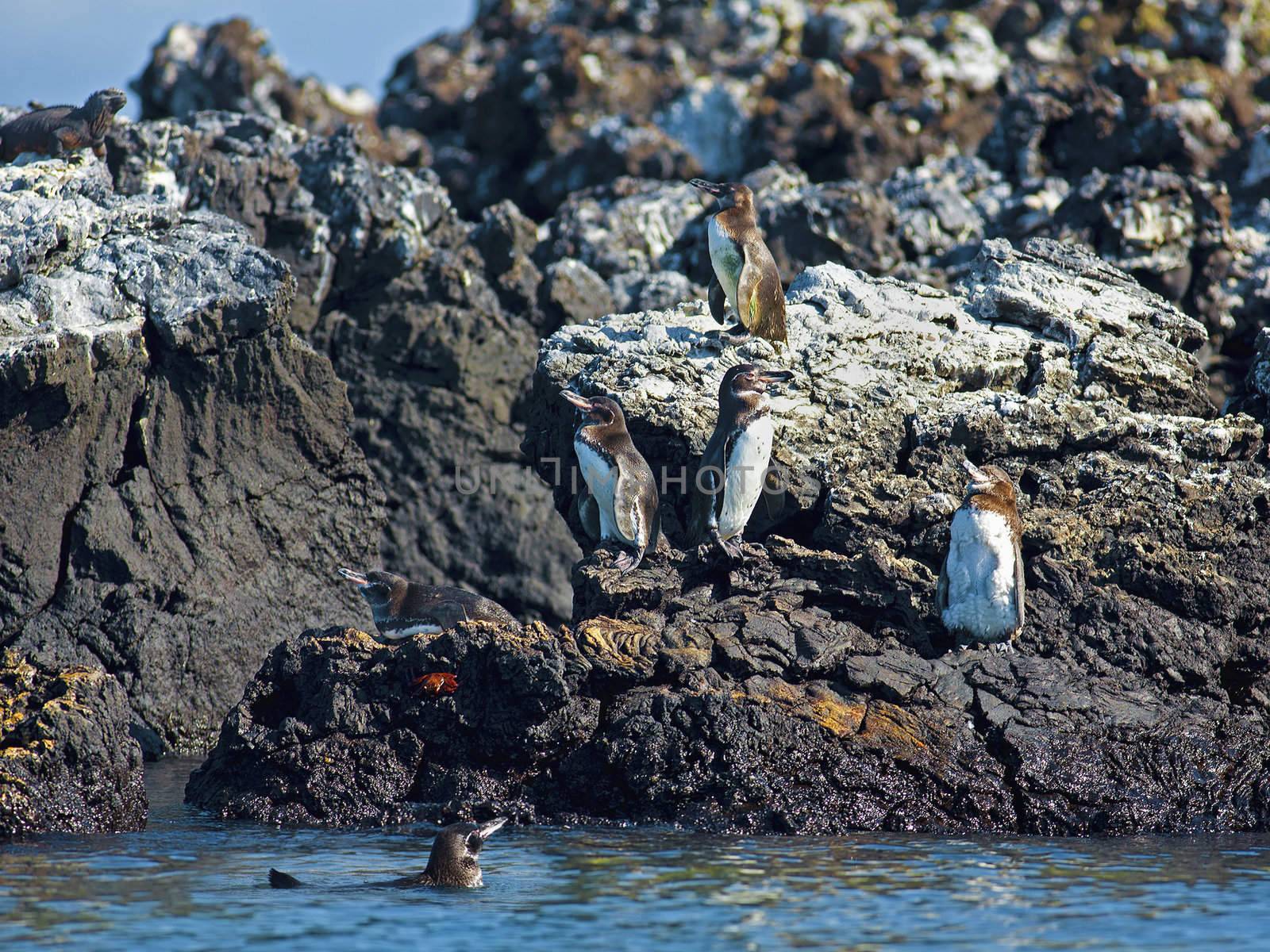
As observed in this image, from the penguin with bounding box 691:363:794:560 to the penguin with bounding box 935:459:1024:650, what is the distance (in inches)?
57.9

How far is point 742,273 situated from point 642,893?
6.80 m

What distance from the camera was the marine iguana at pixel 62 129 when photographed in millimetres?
15195

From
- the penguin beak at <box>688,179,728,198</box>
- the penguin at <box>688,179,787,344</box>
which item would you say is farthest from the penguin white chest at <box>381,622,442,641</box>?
the penguin beak at <box>688,179,728,198</box>

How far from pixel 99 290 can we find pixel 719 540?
6.10 m

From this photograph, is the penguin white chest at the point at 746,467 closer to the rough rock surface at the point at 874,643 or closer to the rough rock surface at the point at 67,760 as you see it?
the rough rock surface at the point at 874,643

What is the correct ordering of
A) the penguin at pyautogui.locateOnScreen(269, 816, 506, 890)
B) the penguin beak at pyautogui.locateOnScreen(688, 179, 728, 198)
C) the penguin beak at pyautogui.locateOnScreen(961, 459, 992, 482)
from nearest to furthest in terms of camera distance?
the penguin at pyautogui.locateOnScreen(269, 816, 506, 890)
the penguin beak at pyautogui.locateOnScreen(961, 459, 992, 482)
the penguin beak at pyautogui.locateOnScreen(688, 179, 728, 198)

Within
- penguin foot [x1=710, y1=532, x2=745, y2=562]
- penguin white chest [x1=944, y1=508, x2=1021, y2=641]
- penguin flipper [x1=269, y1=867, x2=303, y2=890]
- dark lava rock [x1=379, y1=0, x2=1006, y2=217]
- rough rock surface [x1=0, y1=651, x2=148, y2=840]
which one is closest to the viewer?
penguin flipper [x1=269, y1=867, x2=303, y2=890]

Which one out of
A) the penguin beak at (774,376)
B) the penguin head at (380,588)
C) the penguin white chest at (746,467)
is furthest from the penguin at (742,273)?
the penguin head at (380,588)

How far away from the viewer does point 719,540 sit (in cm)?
1076

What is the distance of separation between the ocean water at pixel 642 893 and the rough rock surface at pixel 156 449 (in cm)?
474

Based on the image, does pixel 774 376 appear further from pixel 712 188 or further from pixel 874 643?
pixel 712 188

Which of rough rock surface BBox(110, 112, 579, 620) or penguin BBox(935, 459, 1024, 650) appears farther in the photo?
rough rock surface BBox(110, 112, 579, 620)

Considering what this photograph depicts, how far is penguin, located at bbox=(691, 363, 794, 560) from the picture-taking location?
1088 cm

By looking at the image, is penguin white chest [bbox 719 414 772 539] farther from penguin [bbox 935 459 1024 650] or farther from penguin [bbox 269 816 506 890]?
penguin [bbox 269 816 506 890]
